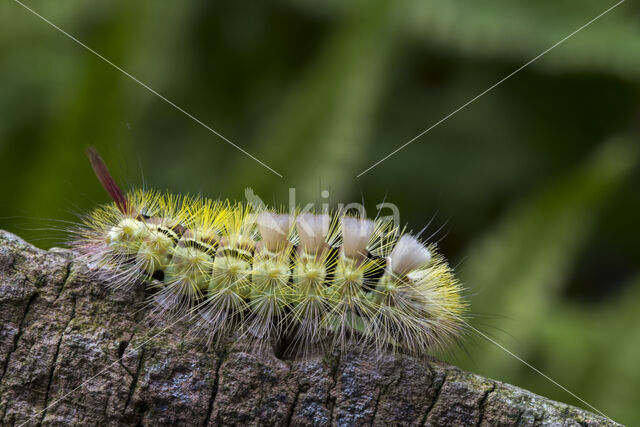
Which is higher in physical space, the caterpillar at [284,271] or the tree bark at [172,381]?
the caterpillar at [284,271]

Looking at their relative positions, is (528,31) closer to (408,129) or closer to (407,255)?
(408,129)

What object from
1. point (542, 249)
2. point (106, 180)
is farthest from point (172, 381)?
point (542, 249)

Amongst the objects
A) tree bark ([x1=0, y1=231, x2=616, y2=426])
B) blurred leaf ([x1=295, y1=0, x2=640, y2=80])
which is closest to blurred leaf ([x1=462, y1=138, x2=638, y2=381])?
blurred leaf ([x1=295, y1=0, x2=640, y2=80])

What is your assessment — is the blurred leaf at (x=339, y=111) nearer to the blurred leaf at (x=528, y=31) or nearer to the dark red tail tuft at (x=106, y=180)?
the blurred leaf at (x=528, y=31)

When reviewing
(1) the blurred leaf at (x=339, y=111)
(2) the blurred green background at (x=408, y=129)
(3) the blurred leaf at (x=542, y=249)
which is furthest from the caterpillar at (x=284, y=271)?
(3) the blurred leaf at (x=542, y=249)

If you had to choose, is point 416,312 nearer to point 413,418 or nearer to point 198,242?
point 413,418

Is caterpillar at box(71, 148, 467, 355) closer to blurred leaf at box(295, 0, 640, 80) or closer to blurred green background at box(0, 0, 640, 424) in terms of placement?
blurred green background at box(0, 0, 640, 424)
